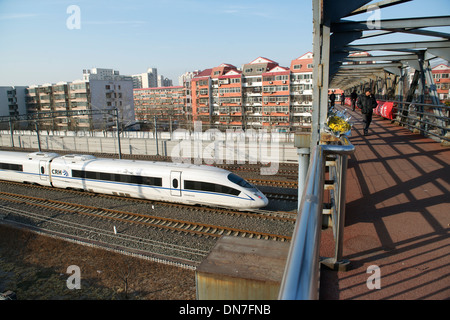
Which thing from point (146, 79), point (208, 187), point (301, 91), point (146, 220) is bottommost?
point (146, 220)

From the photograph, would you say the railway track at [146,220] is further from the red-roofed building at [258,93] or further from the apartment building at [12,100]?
the apartment building at [12,100]

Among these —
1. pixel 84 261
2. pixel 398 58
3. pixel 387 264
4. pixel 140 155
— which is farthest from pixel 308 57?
pixel 387 264

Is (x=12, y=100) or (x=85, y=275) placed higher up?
(x=12, y=100)

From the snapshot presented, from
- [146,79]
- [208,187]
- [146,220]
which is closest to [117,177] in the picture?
[146,220]

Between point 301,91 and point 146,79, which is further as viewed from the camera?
point 146,79

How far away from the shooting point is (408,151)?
8664 mm

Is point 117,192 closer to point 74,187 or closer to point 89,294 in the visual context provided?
point 74,187

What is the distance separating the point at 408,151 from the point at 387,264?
6654 millimetres

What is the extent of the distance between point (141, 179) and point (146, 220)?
2112 mm

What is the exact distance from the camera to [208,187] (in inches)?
467

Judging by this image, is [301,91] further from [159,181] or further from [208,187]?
[208,187]

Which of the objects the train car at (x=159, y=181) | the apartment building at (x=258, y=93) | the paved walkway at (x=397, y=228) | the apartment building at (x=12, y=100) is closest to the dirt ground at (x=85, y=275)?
the train car at (x=159, y=181)

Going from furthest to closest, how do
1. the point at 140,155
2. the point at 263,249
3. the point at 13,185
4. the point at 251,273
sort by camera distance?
the point at 140,155 < the point at 13,185 < the point at 263,249 < the point at 251,273

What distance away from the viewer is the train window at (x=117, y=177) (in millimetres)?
12922
